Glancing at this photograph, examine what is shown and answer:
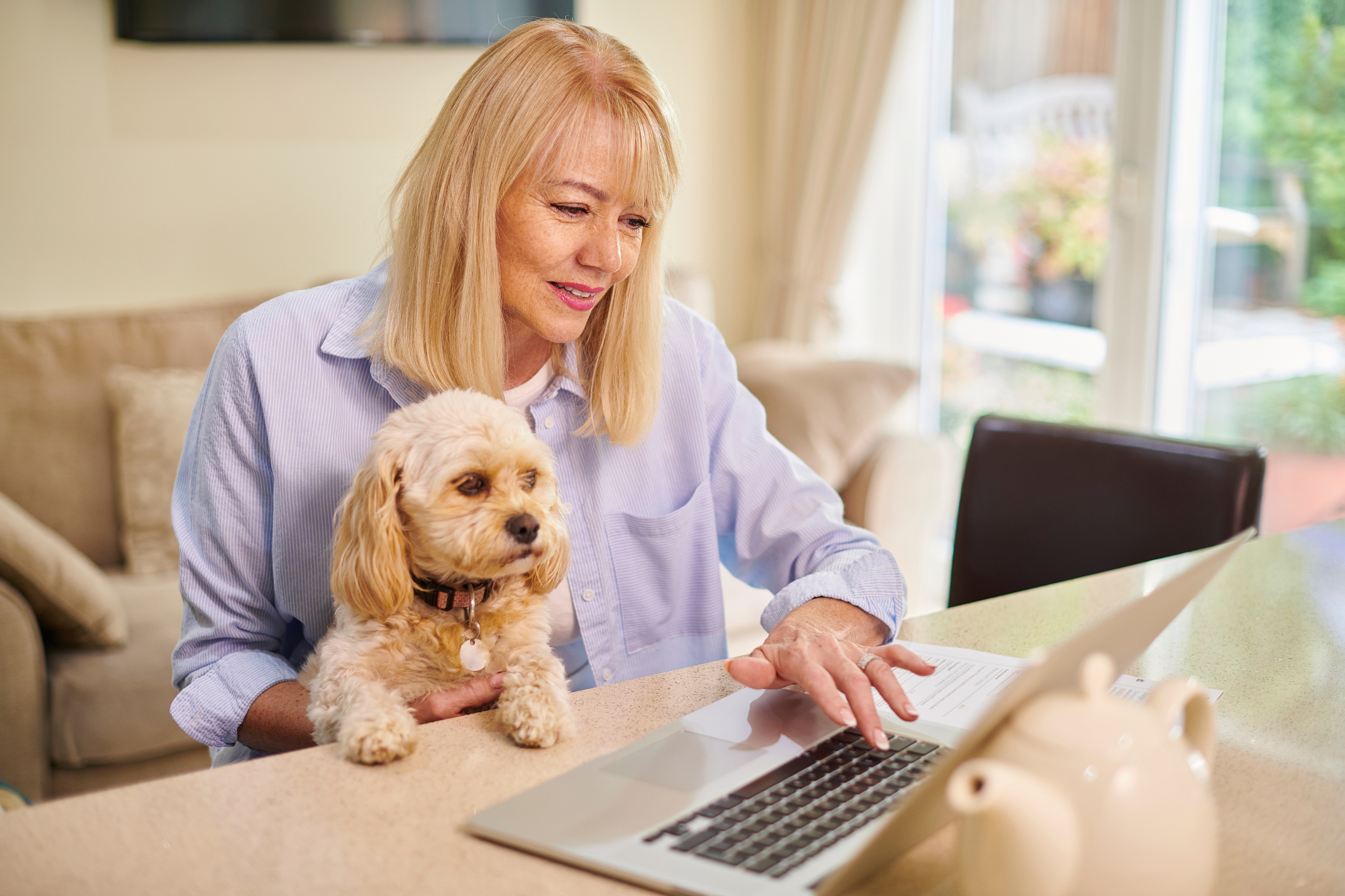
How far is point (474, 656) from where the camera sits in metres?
1.14

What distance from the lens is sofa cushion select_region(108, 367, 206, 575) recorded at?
2.77 meters

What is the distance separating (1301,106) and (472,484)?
8.61 feet

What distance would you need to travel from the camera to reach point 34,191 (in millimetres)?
3119

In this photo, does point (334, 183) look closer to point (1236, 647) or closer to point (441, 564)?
point (441, 564)

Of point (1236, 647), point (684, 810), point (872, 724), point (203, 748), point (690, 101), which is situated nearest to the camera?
point (684, 810)

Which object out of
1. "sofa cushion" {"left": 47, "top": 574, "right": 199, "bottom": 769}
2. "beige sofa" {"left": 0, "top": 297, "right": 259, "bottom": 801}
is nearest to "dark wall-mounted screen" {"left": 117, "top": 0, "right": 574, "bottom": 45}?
"beige sofa" {"left": 0, "top": 297, "right": 259, "bottom": 801}

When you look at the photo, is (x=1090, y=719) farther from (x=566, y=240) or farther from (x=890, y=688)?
(x=566, y=240)

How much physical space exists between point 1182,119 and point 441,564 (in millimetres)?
2748

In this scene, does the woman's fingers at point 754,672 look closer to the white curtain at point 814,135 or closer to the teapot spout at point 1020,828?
the teapot spout at point 1020,828

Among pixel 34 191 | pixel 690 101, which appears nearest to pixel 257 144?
pixel 34 191

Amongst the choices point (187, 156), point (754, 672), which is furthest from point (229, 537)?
point (187, 156)

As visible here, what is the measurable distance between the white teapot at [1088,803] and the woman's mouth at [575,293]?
86 cm

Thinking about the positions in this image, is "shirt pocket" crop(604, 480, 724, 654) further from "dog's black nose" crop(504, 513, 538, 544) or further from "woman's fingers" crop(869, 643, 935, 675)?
"woman's fingers" crop(869, 643, 935, 675)

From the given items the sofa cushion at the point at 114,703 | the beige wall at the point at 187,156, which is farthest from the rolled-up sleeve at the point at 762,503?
the beige wall at the point at 187,156
